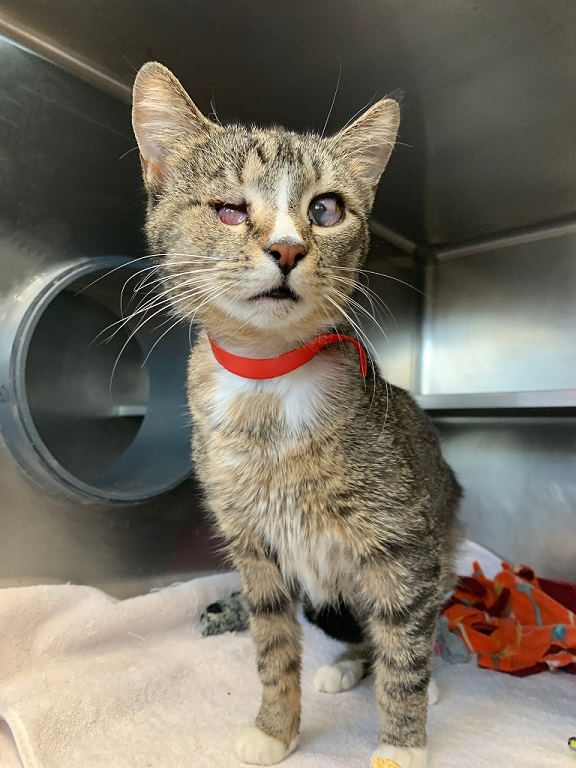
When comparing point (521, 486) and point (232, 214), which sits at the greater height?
point (232, 214)

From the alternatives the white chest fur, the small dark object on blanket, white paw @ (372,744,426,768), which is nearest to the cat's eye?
the white chest fur

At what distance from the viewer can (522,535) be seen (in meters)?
1.65

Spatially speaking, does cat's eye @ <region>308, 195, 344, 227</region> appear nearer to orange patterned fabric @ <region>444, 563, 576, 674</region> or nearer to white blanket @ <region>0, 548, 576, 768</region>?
white blanket @ <region>0, 548, 576, 768</region>

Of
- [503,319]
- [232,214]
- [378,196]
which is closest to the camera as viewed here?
[232,214]

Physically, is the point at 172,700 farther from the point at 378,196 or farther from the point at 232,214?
the point at 378,196

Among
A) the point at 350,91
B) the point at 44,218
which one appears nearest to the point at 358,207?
the point at 350,91

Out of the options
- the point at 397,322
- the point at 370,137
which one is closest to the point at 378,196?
the point at 397,322

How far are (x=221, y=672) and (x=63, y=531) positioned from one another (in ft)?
1.48

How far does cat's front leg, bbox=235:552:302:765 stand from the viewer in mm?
902

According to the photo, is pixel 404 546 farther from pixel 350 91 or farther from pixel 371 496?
pixel 350 91

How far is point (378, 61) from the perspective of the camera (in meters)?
1.13

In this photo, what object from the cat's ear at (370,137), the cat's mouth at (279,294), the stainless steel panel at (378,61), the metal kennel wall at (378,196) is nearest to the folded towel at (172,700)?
the metal kennel wall at (378,196)

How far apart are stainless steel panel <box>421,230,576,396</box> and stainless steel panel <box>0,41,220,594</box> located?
1.02 metres

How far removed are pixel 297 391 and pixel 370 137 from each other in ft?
1.63
